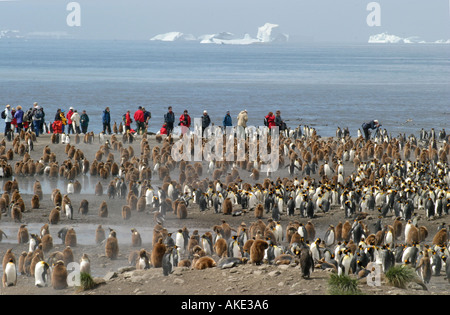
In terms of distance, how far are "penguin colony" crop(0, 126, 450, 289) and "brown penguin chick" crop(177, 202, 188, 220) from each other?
29 millimetres

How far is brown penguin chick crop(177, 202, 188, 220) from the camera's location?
1811cm

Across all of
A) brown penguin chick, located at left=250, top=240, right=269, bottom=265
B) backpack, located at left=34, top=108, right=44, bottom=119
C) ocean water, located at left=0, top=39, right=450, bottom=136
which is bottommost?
ocean water, located at left=0, top=39, right=450, bottom=136

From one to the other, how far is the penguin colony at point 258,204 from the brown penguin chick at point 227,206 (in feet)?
0.27

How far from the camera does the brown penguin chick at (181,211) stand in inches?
713

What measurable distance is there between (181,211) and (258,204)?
79.7 inches

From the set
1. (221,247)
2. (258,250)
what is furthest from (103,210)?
(258,250)

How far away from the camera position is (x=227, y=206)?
60.9 feet

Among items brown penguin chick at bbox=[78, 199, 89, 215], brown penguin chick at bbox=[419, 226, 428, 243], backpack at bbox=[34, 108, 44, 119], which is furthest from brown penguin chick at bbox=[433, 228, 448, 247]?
backpack at bbox=[34, 108, 44, 119]

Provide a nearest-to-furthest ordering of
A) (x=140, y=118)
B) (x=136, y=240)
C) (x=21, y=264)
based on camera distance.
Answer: (x=21, y=264) < (x=136, y=240) < (x=140, y=118)

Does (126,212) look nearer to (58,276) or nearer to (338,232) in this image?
(338,232)

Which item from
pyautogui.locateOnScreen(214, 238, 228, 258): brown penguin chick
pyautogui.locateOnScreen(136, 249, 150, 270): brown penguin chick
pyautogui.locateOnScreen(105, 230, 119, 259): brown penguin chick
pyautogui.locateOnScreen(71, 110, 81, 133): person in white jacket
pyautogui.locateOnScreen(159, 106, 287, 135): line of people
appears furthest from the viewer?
pyautogui.locateOnScreen(71, 110, 81, 133): person in white jacket

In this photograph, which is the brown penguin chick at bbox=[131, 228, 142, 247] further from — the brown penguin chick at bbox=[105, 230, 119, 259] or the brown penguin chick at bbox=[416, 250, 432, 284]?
the brown penguin chick at bbox=[416, 250, 432, 284]
